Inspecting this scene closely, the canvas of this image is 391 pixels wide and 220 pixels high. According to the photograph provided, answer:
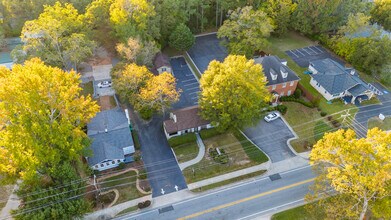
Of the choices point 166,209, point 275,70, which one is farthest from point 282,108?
point 166,209

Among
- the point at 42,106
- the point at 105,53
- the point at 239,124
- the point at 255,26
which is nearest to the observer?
the point at 42,106

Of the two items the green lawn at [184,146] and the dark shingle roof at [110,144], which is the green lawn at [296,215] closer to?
the green lawn at [184,146]

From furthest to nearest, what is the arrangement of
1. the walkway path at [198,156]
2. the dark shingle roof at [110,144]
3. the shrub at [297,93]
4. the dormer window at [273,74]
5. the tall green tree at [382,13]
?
the tall green tree at [382,13] → the shrub at [297,93] → the dormer window at [273,74] → the walkway path at [198,156] → the dark shingle roof at [110,144]

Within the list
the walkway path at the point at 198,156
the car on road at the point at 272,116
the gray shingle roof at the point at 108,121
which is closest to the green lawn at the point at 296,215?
the walkway path at the point at 198,156

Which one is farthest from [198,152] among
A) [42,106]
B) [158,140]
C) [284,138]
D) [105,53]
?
[105,53]

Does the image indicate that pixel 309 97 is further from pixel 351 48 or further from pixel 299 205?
pixel 299 205
